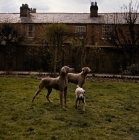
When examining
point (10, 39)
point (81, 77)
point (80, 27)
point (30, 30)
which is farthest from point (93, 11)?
point (81, 77)

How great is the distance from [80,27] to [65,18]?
2888 millimetres

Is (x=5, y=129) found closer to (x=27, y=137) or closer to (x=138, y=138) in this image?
(x=27, y=137)

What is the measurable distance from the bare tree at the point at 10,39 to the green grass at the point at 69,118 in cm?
1971

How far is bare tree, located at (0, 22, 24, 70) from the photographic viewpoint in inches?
1366

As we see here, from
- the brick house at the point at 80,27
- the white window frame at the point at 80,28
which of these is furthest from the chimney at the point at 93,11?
the white window frame at the point at 80,28

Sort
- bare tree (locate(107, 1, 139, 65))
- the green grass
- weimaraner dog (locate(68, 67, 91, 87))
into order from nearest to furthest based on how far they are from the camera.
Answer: the green grass < weimaraner dog (locate(68, 67, 91, 87)) < bare tree (locate(107, 1, 139, 65))

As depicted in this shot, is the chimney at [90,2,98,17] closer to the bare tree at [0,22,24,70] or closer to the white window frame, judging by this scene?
the white window frame

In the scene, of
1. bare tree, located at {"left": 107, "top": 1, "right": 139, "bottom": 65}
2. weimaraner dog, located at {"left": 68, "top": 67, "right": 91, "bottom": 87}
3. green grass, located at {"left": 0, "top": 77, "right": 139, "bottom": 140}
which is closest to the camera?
green grass, located at {"left": 0, "top": 77, "right": 139, "bottom": 140}

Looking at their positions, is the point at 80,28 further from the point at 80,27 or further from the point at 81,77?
the point at 81,77

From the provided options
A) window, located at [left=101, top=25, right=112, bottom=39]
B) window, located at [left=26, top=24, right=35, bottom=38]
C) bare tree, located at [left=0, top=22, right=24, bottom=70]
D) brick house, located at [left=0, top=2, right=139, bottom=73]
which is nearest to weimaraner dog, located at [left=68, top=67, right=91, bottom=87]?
brick house, located at [left=0, top=2, right=139, bottom=73]

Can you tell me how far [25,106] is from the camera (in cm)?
1223

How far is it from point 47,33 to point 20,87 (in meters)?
14.3

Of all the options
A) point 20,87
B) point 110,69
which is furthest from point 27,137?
point 110,69

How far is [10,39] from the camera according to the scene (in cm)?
3491
